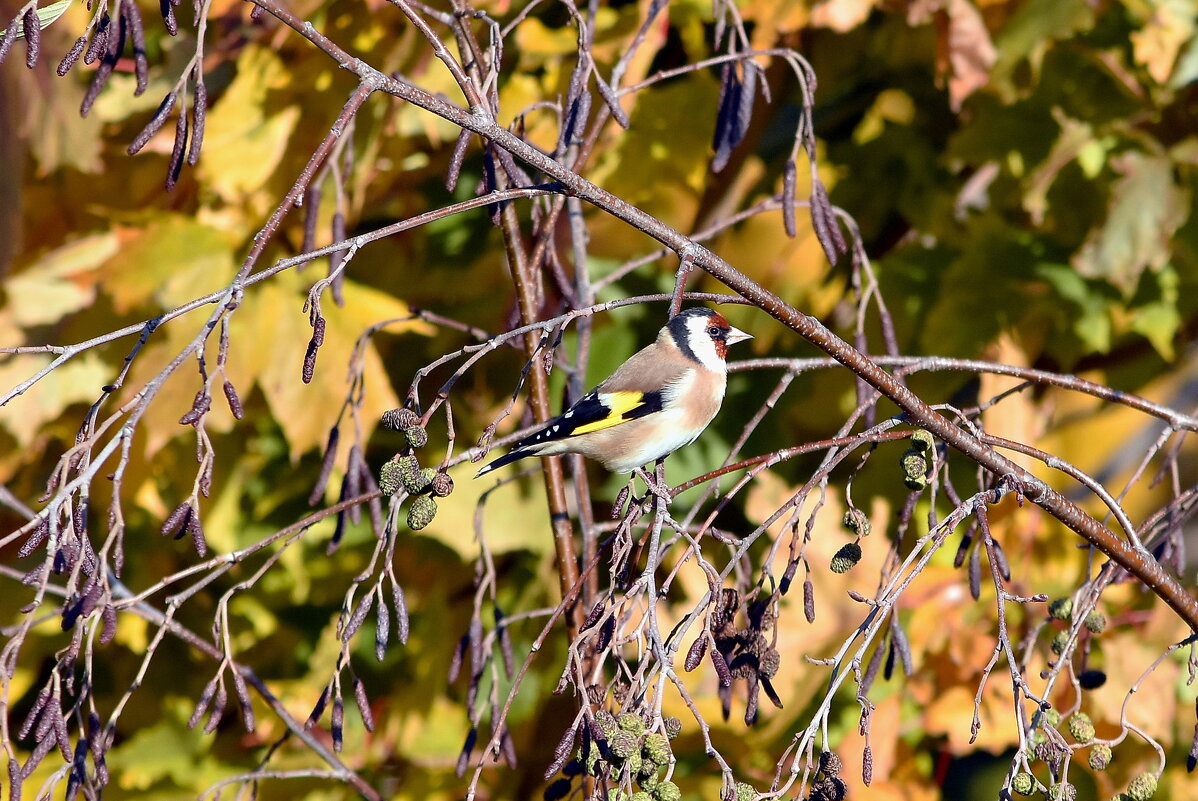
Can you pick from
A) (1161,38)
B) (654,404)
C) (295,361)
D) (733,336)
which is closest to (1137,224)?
(1161,38)

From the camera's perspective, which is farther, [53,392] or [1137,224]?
[53,392]

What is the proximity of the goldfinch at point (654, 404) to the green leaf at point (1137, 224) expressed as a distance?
0.74m

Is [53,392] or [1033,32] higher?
[1033,32]

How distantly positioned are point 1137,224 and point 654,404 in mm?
1036

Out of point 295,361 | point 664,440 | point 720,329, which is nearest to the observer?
point 664,440

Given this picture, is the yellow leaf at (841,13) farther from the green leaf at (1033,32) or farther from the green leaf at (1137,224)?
the green leaf at (1137,224)

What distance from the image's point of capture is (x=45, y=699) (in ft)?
4.15

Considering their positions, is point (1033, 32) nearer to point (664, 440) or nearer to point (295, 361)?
point (664, 440)

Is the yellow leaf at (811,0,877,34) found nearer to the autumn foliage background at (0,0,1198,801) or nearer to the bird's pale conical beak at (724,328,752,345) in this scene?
the autumn foliage background at (0,0,1198,801)

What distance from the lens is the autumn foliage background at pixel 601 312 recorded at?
7.23 ft

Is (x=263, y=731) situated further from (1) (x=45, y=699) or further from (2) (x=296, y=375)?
(1) (x=45, y=699)

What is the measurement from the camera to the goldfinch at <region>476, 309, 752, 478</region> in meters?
1.90

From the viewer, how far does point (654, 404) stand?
210 centimetres

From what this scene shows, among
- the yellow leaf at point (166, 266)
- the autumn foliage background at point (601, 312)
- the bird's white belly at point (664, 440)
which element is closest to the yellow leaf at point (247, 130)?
the autumn foliage background at point (601, 312)
